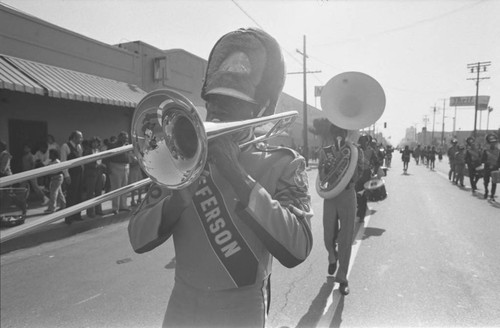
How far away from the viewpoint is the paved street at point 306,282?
2.92m

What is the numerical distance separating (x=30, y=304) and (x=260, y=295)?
2968 mm

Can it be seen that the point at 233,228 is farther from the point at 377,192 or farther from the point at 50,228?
the point at 377,192

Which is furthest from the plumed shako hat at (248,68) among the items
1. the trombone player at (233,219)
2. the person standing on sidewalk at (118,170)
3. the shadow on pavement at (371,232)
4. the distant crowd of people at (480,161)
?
the distant crowd of people at (480,161)

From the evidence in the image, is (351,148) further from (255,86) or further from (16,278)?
(16,278)

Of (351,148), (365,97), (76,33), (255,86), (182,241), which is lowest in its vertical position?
(182,241)

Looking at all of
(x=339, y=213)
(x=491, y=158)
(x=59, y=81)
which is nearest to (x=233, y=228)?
(x=339, y=213)

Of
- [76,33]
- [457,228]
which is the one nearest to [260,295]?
[457,228]

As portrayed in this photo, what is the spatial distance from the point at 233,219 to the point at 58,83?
9322mm

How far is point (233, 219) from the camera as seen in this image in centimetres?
126

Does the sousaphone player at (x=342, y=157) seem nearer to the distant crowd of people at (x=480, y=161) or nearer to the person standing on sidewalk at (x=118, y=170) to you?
the person standing on sidewalk at (x=118, y=170)

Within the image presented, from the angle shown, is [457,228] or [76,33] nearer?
[457,228]

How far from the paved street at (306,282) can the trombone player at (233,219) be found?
5.79 feet

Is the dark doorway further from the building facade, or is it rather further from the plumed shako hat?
the plumed shako hat

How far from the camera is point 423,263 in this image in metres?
4.32
